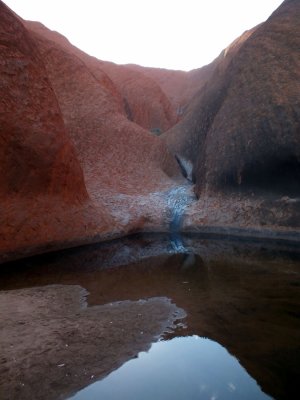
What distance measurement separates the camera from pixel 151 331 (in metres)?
4.33

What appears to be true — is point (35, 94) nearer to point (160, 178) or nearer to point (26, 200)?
point (26, 200)

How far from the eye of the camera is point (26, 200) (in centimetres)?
907

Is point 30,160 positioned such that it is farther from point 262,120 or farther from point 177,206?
point 262,120

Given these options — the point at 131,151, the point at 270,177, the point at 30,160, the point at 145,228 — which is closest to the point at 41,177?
the point at 30,160

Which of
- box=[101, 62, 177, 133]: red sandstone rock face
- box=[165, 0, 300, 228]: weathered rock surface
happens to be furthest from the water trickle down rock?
box=[101, 62, 177, 133]: red sandstone rock face

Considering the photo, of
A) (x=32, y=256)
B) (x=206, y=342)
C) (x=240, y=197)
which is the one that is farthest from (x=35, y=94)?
(x=206, y=342)

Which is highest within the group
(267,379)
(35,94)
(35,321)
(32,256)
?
(35,94)

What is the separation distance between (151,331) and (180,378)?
101 cm

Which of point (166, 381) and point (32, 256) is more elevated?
point (166, 381)

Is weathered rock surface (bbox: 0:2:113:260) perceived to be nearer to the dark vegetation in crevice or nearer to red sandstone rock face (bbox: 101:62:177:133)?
the dark vegetation in crevice

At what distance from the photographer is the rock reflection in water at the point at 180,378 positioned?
10.1ft

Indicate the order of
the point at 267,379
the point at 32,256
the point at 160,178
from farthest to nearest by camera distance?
1. the point at 160,178
2. the point at 32,256
3. the point at 267,379

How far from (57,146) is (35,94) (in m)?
1.25

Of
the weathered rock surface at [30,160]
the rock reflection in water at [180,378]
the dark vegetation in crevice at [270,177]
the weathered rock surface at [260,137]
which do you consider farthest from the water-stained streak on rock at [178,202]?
the rock reflection in water at [180,378]
